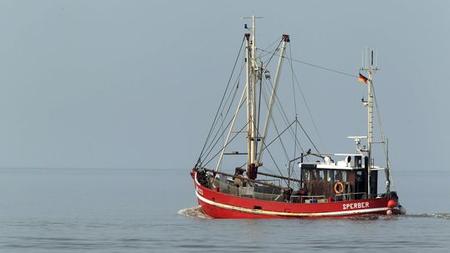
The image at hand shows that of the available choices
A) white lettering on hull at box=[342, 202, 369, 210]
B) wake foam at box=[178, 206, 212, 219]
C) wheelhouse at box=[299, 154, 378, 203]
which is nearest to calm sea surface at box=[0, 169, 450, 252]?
wake foam at box=[178, 206, 212, 219]

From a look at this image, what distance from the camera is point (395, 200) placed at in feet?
248

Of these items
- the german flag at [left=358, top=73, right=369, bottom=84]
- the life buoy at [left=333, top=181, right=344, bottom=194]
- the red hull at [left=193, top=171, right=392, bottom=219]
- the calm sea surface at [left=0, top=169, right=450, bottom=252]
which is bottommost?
the calm sea surface at [left=0, top=169, right=450, bottom=252]

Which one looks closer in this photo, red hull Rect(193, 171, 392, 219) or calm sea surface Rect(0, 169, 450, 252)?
calm sea surface Rect(0, 169, 450, 252)

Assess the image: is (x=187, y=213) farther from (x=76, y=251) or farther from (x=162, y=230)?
(x=76, y=251)

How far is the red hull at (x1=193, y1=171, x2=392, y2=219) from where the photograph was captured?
75.2 metres

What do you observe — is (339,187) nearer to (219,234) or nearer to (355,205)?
(355,205)

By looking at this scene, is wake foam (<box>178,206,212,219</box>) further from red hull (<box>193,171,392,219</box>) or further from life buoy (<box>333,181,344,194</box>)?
life buoy (<box>333,181,344,194</box>)

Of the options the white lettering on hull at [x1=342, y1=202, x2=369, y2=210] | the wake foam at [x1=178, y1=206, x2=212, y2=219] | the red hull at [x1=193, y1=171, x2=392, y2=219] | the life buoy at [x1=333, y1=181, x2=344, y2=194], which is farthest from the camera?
the wake foam at [x1=178, y1=206, x2=212, y2=219]

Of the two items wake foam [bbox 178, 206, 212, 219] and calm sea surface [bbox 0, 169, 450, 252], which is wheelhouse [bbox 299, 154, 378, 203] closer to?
calm sea surface [bbox 0, 169, 450, 252]

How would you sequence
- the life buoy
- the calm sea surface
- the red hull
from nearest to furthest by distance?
1. the calm sea surface
2. the red hull
3. the life buoy

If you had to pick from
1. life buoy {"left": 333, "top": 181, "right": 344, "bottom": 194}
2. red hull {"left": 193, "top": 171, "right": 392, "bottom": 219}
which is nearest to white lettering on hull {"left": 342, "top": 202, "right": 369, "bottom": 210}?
red hull {"left": 193, "top": 171, "right": 392, "bottom": 219}

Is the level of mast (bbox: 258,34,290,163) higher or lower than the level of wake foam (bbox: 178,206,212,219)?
higher

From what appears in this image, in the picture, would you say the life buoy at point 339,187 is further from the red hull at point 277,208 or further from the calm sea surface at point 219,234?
the calm sea surface at point 219,234

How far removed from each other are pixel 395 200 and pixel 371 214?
1.82 meters
